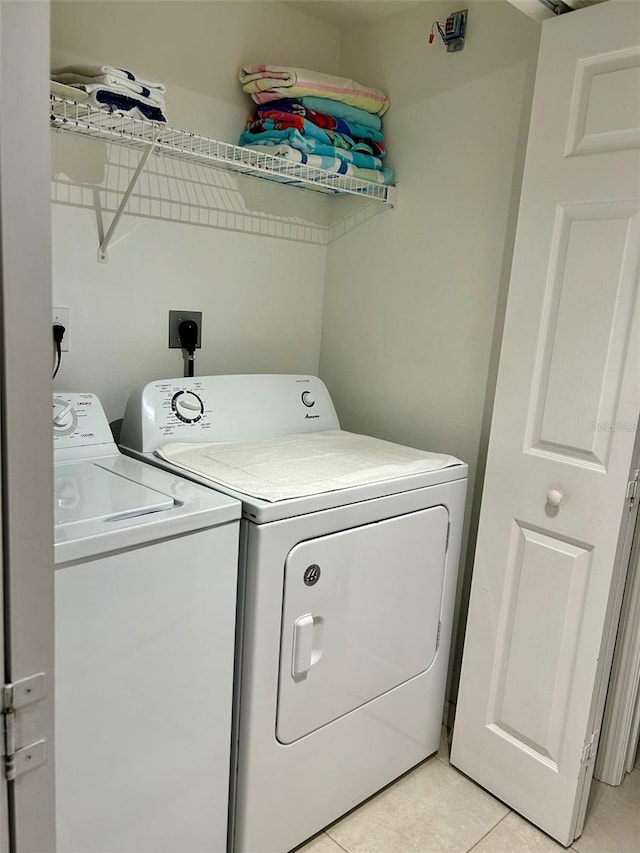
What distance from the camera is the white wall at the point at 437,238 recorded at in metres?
1.88

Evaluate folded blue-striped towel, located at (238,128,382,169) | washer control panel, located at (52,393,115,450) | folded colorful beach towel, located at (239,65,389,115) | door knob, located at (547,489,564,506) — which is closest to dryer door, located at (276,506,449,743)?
door knob, located at (547,489,564,506)

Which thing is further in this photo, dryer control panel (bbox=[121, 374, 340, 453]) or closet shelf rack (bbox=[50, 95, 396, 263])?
dryer control panel (bbox=[121, 374, 340, 453])

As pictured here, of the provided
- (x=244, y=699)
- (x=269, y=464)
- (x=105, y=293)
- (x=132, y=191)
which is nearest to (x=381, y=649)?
(x=244, y=699)

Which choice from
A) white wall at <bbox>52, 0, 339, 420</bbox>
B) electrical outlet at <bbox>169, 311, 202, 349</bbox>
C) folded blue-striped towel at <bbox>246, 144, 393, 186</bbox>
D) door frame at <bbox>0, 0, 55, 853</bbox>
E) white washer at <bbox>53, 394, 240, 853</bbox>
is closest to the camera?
door frame at <bbox>0, 0, 55, 853</bbox>

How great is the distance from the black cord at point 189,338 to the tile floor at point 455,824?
54.9 inches

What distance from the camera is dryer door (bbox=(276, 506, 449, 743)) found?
4.92ft

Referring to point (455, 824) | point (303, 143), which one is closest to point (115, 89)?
point (303, 143)

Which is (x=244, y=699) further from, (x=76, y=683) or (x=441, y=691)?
(x=441, y=691)

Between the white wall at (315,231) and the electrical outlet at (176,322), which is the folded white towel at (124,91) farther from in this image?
the electrical outlet at (176,322)

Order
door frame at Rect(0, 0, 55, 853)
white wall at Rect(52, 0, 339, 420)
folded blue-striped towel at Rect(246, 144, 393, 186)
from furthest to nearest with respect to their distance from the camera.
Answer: folded blue-striped towel at Rect(246, 144, 393, 186)
white wall at Rect(52, 0, 339, 420)
door frame at Rect(0, 0, 55, 853)

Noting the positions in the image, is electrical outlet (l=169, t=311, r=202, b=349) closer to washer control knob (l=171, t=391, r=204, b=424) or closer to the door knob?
washer control knob (l=171, t=391, r=204, b=424)

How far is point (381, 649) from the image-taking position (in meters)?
1.73

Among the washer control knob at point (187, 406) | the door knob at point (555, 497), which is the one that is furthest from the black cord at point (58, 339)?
the door knob at point (555, 497)

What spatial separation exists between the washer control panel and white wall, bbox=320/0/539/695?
983mm
